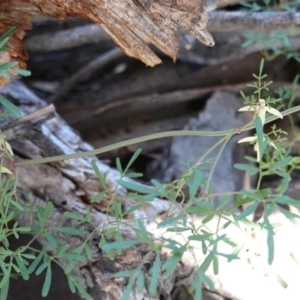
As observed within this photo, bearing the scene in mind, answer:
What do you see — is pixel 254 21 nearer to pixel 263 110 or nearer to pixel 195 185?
pixel 263 110

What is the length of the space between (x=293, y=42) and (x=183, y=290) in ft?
3.39

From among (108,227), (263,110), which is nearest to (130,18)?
(263,110)

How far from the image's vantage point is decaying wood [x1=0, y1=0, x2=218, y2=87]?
36.5 inches

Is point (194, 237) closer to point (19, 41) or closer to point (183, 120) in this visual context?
point (19, 41)

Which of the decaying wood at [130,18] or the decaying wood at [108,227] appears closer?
the decaying wood at [130,18]

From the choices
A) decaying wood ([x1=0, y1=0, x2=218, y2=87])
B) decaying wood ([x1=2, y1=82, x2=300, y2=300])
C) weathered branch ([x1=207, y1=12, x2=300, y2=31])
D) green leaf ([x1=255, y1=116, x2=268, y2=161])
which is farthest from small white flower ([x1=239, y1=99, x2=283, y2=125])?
weathered branch ([x1=207, y1=12, x2=300, y2=31])

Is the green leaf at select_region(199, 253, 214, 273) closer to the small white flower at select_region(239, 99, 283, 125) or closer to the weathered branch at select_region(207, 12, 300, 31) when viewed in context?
the small white flower at select_region(239, 99, 283, 125)

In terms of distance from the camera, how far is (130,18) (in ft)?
3.17

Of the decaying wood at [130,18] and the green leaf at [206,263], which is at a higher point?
the decaying wood at [130,18]

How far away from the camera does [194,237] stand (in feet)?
2.59

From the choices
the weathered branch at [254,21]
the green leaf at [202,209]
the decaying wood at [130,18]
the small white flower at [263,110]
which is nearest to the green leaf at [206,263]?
the green leaf at [202,209]

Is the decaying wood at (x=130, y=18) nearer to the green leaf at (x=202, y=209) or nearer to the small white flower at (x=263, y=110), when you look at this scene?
the small white flower at (x=263, y=110)

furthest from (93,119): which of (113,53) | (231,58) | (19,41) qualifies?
(19,41)

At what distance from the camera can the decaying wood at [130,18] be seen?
3.04 ft
